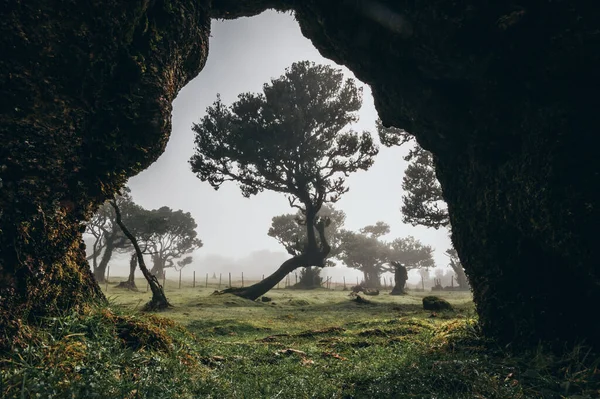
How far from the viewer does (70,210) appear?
4672mm

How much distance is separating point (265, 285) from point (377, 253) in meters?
45.1

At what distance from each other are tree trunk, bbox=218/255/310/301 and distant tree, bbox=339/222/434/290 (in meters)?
32.8

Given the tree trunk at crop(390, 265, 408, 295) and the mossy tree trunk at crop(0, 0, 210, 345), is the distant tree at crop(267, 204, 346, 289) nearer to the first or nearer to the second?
Result: the tree trunk at crop(390, 265, 408, 295)

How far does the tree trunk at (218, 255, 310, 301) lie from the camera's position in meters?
23.4

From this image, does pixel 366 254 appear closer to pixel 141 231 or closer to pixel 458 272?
pixel 458 272

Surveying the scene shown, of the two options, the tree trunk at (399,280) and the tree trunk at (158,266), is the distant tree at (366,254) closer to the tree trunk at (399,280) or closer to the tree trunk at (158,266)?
the tree trunk at (399,280)

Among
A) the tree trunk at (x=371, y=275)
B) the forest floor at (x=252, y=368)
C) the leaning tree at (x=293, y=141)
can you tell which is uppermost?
the leaning tree at (x=293, y=141)

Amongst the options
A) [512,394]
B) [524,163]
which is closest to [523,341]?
→ [512,394]

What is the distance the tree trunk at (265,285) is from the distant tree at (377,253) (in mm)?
32757

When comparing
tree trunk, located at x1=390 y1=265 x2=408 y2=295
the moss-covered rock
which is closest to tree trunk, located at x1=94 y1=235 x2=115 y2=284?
tree trunk, located at x1=390 y1=265 x2=408 y2=295

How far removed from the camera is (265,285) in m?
24.8

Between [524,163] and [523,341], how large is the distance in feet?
9.51

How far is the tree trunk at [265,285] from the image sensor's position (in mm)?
23438

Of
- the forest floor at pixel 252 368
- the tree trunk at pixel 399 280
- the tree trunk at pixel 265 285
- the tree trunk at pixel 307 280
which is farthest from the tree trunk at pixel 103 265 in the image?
the forest floor at pixel 252 368
